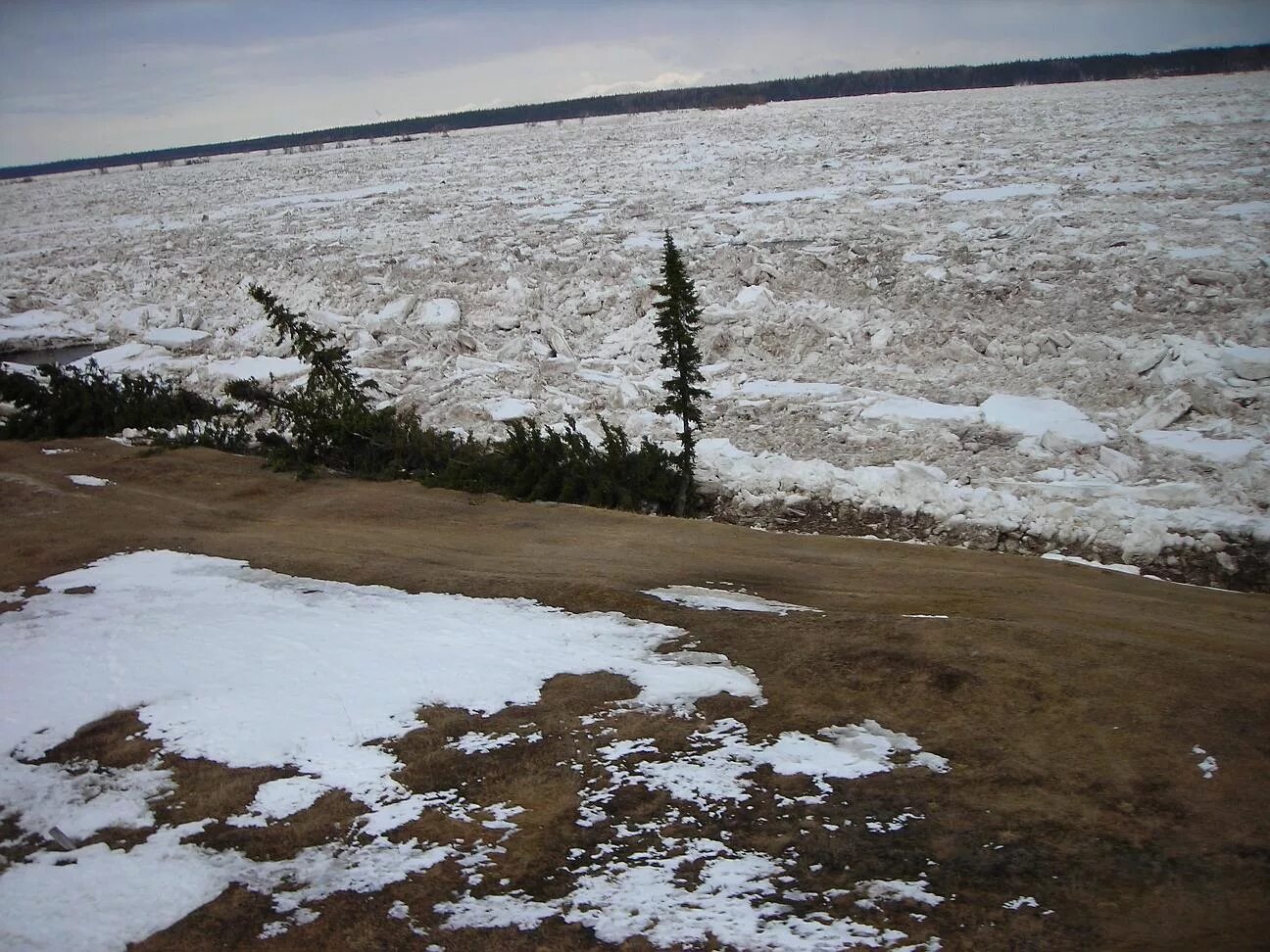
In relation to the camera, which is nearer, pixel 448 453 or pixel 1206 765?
pixel 1206 765

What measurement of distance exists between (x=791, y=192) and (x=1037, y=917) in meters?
30.2

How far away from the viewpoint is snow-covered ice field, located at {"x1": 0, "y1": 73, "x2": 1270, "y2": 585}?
1413cm

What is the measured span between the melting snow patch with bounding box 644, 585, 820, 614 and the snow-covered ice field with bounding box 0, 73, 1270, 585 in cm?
466

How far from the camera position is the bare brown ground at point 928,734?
4.78 metres

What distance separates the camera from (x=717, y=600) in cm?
929

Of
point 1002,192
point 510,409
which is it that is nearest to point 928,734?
point 510,409

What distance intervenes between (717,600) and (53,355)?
24.9 meters

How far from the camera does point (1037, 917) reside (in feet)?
15.0

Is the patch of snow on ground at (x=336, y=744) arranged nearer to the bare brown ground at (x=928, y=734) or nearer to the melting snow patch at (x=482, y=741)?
the melting snow patch at (x=482, y=741)

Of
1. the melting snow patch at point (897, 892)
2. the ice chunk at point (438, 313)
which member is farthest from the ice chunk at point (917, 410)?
the melting snow patch at point (897, 892)

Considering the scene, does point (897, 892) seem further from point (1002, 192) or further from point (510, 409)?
point (1002, 192)

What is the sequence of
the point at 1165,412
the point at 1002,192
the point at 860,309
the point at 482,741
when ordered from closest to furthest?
the point at 482,741
the point at 1165,412
the point at 860,309
the point at 1002,192

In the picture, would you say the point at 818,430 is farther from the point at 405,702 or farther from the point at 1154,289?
the point at 405,702

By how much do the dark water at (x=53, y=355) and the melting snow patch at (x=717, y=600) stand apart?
22.5m
